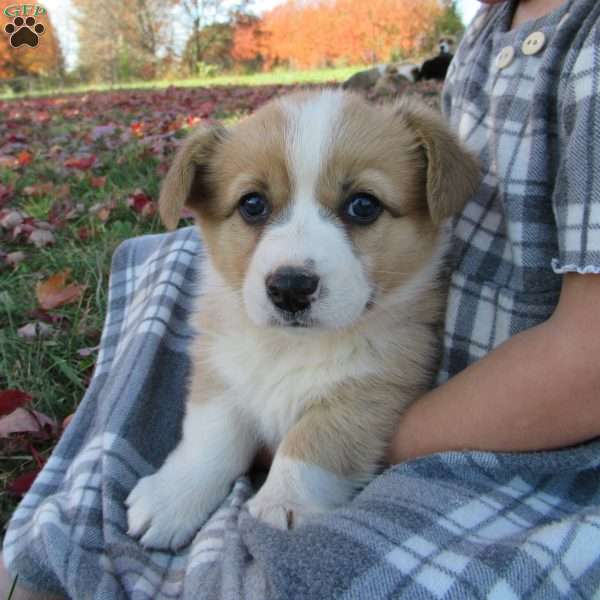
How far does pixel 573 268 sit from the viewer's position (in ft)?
4.47

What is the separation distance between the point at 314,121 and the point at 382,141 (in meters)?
0.19

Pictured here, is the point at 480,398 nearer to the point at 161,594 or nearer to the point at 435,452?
the point at 435,452

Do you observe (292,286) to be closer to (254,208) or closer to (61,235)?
(254,208)

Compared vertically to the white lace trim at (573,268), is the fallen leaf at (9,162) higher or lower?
lower

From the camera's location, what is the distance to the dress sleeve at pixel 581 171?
1342mm

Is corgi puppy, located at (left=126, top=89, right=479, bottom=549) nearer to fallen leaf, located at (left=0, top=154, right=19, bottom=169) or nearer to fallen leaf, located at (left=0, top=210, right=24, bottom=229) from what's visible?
fallen leaf, located at (left=0, top=210, right=24, bottom=229)

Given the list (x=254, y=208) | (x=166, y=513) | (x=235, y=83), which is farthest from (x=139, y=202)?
(x=235, y=83)

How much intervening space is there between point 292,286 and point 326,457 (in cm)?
46

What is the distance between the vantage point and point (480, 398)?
1.54m

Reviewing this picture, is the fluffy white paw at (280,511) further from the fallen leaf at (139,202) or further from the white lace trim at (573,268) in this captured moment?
the fallen leaf at (139,202)

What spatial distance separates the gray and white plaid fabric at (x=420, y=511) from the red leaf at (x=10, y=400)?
272mm

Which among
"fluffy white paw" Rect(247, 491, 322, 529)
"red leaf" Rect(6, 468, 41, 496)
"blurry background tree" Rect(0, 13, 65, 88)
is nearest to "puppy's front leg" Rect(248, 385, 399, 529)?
"fluffy white paw" Rect(247, 491, 322, 529)

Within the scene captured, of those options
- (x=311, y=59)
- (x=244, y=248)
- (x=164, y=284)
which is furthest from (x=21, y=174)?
(x=311, y=59)

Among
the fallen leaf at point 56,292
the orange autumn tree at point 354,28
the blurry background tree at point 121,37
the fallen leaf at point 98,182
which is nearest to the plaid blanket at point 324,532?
the fallen leaf at point 56,292
